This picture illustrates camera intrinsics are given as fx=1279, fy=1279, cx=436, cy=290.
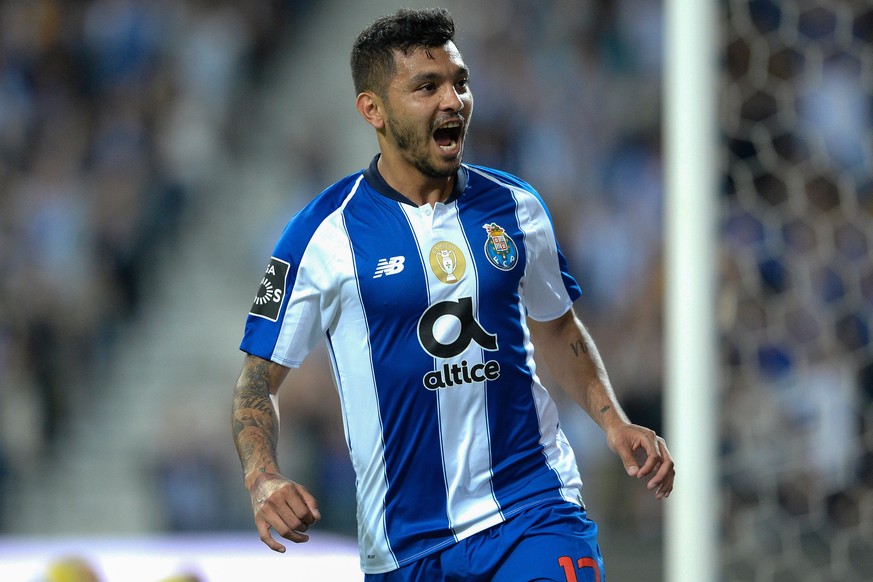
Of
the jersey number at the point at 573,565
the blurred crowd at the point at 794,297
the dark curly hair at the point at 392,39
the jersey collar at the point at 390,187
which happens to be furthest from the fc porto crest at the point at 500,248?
the blurred crowd at the point at 794,297

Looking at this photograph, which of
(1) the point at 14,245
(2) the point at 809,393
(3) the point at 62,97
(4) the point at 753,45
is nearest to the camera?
(4) the point at 753,45

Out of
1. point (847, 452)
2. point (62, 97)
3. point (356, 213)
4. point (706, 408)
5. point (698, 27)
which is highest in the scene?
point (62, 97)

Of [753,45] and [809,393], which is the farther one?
[809,393]

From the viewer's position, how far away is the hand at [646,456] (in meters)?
2.89

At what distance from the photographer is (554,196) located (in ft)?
30.3

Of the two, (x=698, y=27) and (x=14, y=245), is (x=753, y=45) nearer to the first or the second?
(x=698, y=27)

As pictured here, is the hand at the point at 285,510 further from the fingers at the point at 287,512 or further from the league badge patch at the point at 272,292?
the league badge patch at the point at 272,292

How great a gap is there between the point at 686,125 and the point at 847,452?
188cm

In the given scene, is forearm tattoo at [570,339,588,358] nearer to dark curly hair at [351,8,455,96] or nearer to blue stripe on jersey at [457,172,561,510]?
blue stripe on jersey at [457,172,561,510]

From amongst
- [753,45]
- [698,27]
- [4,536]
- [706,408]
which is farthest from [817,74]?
[4,536]

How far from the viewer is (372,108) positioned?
3.21 m

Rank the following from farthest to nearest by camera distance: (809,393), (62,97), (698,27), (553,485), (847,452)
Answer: (62,97)
(809,393)
(847,452)
(698,27)
(553,485)

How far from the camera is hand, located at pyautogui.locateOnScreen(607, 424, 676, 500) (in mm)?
2895

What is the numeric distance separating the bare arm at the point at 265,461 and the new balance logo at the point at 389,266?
13.5 inches
